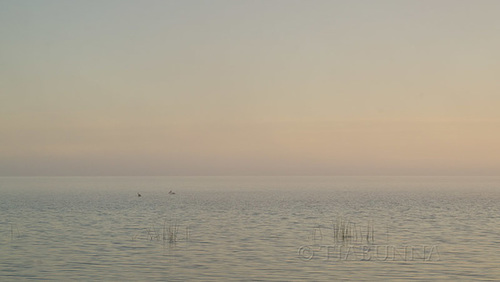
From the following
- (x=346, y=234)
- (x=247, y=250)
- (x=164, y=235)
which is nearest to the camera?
(x=247, y=250)

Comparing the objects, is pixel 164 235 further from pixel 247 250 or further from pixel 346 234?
pixel 346 234

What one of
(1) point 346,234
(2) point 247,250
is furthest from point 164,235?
(1) point 346,234

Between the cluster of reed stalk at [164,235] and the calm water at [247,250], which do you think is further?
the cluster of reed stalk at [164,235]

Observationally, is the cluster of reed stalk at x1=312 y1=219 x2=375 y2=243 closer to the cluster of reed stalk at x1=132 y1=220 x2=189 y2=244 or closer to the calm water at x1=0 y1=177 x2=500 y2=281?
the calm water at x1=0 y1=177 x2=500 y2=281

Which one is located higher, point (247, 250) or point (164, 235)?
point (164, 235)

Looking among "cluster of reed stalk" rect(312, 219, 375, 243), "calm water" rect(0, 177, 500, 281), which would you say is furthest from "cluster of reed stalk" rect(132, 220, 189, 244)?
"cluster of reed stalk" rect(312, 219, 375, 243)

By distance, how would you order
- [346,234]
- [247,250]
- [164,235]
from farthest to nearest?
[164,235]
[346,234]
[247,250]

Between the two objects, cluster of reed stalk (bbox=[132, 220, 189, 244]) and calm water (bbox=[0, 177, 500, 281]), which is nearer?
calm water (bbox=[0, 177, 500, 281])

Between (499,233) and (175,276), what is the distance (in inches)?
1258

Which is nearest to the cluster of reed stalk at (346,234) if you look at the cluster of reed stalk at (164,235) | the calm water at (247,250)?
the calm water at (247,250)

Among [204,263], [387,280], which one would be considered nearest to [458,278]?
[387,280]

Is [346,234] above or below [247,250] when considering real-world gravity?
above

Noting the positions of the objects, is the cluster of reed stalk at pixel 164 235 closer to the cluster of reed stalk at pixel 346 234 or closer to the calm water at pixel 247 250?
the calm water at pixel 247 250

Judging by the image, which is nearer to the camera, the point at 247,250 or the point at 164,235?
the point at 247,250
